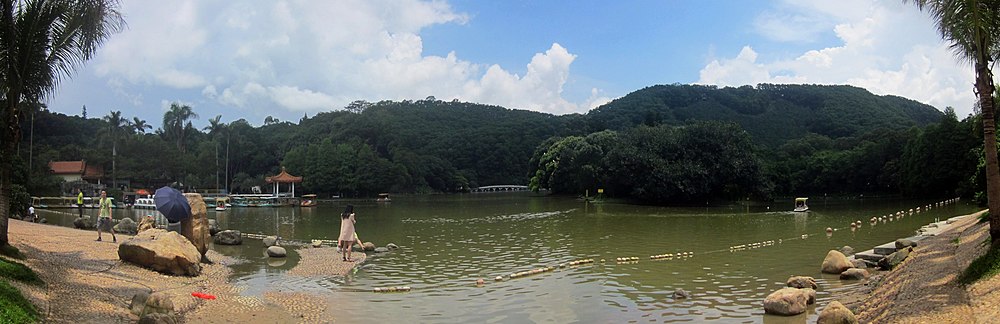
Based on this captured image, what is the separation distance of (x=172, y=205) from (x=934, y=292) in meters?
19.4

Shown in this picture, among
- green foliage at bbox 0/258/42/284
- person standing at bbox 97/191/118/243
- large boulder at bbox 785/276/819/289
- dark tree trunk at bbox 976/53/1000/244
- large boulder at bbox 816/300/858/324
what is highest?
dark tree trunk at bbox 976/53/1000/244

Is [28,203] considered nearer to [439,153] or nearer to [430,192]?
[430,192]

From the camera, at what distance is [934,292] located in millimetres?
10875

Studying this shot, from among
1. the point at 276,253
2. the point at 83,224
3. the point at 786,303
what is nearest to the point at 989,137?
the point at 786,303

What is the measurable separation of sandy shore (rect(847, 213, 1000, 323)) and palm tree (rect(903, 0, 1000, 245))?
127 centimetres

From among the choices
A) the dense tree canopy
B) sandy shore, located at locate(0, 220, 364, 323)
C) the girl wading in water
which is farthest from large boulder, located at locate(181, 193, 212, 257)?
the dense tree canopy

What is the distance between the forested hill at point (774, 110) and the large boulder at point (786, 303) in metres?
82.2

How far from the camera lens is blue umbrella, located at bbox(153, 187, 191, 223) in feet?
61.1

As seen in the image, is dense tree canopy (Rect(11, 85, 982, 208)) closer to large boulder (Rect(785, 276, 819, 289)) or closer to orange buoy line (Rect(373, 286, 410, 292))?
large boulder (Rect(785, 276, 819, 289))

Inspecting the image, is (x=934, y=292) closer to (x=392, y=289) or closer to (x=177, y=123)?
(x=392, y=289)

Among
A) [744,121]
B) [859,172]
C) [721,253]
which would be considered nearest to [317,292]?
[721,253]

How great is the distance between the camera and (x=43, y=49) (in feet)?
46.2

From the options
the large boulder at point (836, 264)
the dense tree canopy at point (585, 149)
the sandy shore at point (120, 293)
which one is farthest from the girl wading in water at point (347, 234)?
the dense tree canopy at point (585, 149)

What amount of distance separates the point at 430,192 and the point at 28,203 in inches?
2889
